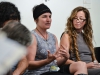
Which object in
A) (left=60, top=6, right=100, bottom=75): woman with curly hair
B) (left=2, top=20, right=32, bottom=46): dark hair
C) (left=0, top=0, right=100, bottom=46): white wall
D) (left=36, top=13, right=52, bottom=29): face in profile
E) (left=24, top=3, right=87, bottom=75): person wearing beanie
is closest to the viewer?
(left=2, top=20, right=32, bottom=46): dark hair

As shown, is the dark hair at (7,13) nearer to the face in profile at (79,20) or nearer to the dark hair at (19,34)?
the dark hair at (19,34)

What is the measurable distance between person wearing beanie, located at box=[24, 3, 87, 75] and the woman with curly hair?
8.3 inches

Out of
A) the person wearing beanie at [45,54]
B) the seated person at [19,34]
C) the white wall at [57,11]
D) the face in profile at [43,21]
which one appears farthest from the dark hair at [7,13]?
the white wall at [57,11]

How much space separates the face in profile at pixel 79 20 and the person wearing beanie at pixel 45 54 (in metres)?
0.36

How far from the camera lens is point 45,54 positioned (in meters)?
1.83

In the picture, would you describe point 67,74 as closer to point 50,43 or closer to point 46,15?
point 50,43

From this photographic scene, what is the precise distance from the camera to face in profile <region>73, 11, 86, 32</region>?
2.20 metres

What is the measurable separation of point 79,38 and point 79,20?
0.69 feet

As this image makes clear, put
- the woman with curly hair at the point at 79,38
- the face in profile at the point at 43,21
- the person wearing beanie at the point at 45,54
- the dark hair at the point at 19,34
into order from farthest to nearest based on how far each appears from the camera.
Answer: the woman with curly hair at the point at 79,38, the face in profile at the point at 43,21, the person wearing beanie at the point at 45,54, the dark hair at the point at 19,34

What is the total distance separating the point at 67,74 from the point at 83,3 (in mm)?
1563

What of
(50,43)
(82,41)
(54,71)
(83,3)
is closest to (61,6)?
(83,3)

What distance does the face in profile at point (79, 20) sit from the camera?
2.20 meters

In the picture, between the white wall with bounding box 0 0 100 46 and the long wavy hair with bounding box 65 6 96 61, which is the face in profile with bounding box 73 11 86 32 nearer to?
the long wavy hair with bounding box 65 6 96 61

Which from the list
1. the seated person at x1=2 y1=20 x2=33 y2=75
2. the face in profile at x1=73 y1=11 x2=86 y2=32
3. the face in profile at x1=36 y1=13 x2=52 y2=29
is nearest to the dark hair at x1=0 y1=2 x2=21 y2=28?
the face in profile at x1=36 y1=13 x2=52 y2=29
